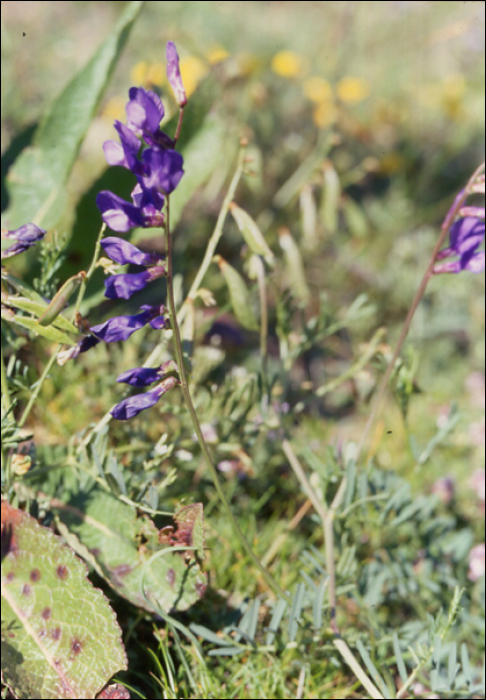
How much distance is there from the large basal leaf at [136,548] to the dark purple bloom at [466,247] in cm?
60

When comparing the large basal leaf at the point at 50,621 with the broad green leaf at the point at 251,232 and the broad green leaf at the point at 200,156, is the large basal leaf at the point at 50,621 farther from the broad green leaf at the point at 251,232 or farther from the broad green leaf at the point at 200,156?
the broad green leaf at the point at 200,156

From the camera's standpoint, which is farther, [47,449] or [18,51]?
[18,51]

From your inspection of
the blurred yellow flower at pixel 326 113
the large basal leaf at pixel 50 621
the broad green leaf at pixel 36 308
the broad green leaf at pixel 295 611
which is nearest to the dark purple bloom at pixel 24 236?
the broad green leaf at pixel 36 308

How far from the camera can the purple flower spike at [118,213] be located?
879 mm

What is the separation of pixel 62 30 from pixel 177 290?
9.89 feet

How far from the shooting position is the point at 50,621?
106 centimetres

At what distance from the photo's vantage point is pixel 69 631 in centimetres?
104

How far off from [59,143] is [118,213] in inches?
36.4

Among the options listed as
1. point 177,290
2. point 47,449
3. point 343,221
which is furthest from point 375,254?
point 47,449

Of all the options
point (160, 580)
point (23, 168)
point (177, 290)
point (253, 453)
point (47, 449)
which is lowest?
point (253, 453)

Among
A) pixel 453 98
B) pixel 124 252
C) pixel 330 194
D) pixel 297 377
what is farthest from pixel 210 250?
pixel 453 98

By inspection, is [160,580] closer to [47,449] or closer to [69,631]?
[69,631]

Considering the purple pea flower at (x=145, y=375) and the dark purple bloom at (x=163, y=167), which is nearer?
the dark purple bloom at (x=163, y=167)

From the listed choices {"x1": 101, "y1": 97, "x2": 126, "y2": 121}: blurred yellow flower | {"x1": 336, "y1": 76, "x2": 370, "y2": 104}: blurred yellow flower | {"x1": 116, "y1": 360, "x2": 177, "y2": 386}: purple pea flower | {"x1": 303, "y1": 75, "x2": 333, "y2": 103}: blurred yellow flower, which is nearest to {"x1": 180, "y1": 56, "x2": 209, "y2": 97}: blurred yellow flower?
{"x1": 101, "y1": 97, "x2": 126, "y2": 121}: blurred yellow flower
